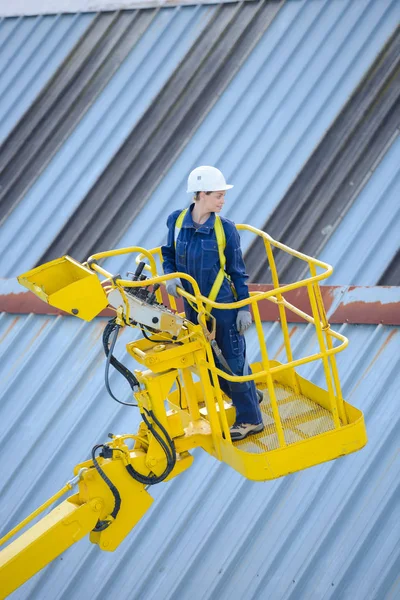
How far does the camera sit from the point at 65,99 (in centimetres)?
1345

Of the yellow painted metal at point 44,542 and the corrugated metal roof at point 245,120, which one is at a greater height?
the corrugated metal roof at point 245,120

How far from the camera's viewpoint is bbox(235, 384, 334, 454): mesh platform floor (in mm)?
6879

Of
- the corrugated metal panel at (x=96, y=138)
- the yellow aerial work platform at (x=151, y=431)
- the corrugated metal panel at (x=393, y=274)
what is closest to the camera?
the yellow aerial work platform at (x=151, y=431)

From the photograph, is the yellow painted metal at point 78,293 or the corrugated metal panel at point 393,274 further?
the corrugated metal panel at point 393,274


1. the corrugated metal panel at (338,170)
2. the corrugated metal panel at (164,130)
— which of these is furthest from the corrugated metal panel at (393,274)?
the corrugated metal panel at (164,130)

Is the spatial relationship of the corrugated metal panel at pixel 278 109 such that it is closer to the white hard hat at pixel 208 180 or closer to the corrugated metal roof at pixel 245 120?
the corrugated metal roof at pixel 245 120

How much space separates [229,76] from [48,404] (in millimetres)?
4999

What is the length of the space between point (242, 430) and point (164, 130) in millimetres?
6338

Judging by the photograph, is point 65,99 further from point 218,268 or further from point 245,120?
point 218,268

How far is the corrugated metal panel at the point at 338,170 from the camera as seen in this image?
10.6 meters

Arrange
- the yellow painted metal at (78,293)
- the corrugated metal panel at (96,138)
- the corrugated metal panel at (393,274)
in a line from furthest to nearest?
the corrugated metal panel at (96,138) → the corrugated metal panel at (393,274) → the yellow painted metal at (78,293)

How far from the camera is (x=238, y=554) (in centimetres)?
858

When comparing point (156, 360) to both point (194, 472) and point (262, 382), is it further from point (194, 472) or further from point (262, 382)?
point (194, 472)

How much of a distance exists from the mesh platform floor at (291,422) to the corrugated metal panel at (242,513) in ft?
Answer: 4.61
